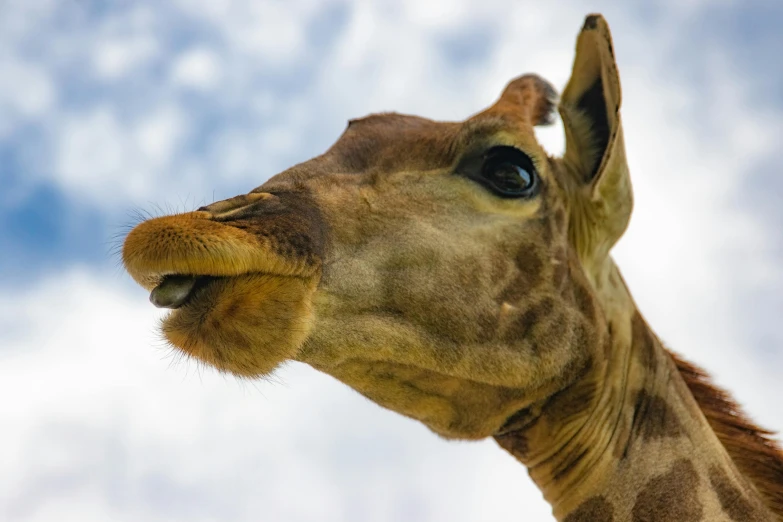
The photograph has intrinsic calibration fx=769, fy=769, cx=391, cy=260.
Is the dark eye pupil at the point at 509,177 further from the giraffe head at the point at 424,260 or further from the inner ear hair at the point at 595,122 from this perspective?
the inner ear hair at the point at 595,122

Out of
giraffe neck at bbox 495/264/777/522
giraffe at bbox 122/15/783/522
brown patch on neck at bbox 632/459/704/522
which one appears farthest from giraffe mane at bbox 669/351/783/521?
brown patch on neck at bbox 632/459/704/522

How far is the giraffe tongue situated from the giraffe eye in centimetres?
175

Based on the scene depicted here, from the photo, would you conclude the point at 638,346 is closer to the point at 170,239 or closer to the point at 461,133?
the point at 461,133

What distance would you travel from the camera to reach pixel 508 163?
167 inches

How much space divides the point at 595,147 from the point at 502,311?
4.23 feet

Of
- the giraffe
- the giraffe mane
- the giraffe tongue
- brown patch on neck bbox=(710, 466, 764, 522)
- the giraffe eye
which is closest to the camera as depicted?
the giraffe tongue

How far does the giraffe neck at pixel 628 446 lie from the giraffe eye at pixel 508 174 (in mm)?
866

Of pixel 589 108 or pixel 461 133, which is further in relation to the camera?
pixel 589 108

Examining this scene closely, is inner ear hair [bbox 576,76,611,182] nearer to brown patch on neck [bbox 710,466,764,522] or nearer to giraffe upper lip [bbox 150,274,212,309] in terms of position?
brown patch on neck [bbox 710,466,764,522]

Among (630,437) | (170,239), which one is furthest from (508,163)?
(170,239)

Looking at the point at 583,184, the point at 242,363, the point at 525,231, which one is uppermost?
the point at 583,184

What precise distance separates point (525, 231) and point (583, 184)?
67 centimetres

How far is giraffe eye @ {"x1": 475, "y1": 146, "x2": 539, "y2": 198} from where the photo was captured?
4.21 m

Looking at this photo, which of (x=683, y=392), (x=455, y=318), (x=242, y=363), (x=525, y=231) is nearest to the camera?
(x=242, y=363)
